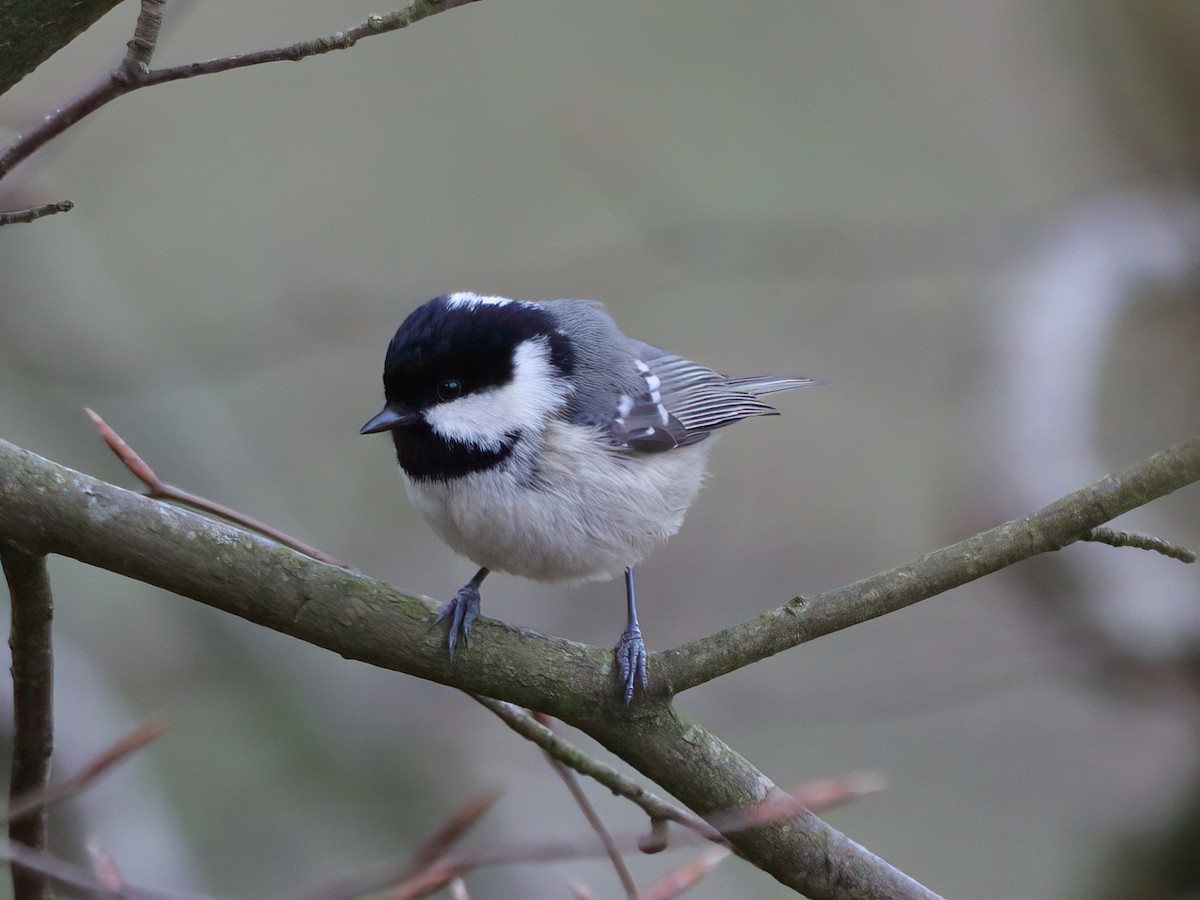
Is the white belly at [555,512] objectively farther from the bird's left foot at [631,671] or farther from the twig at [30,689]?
the twig at [30,689]

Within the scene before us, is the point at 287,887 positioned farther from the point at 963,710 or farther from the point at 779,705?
the point at 963,710

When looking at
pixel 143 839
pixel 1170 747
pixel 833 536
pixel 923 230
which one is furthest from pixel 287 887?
pixel 923 230

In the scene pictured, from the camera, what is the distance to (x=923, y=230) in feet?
12.8

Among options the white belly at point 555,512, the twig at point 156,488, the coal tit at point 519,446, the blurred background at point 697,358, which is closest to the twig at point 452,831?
the twig at point 156,488

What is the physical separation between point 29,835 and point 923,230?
3321 millimetres

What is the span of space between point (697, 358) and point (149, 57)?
358 centimetres

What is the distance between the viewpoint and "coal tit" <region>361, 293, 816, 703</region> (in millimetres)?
2070

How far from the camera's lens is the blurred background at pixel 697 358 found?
332 cm

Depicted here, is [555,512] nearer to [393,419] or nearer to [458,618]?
[393,419]

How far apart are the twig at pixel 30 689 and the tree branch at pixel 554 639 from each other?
8cm

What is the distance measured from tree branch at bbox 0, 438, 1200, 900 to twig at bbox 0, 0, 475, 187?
1.41 feet

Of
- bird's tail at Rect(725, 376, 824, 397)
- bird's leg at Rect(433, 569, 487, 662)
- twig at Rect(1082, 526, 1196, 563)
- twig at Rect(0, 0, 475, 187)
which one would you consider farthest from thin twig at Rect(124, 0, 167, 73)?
bird's tail at Rect(725, 376, 824, 397)

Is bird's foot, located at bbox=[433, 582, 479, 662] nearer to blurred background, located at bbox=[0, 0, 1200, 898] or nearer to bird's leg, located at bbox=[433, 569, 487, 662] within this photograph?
bird's leg, located at bbox=[433, 569, 487, 662]

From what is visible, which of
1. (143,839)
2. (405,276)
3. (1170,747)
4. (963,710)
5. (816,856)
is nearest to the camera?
(816,856)
